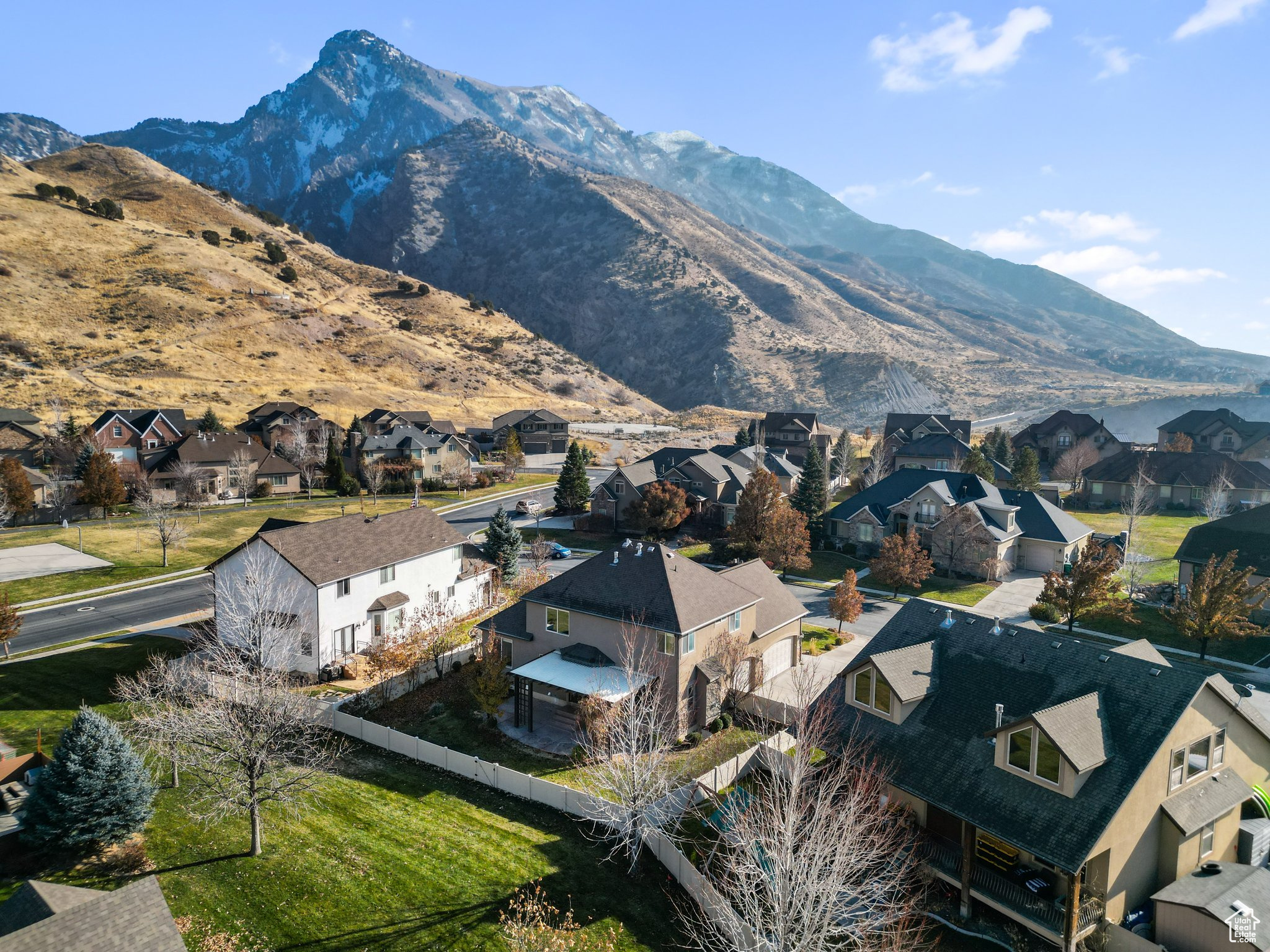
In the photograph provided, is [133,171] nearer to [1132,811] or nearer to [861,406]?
[861,406]

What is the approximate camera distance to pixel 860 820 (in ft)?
64.6

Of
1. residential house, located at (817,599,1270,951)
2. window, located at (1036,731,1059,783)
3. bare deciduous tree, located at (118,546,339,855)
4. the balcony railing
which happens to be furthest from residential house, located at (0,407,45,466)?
window, located at (1036,731,1059,783)

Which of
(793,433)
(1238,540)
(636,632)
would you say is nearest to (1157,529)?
(1238,540)

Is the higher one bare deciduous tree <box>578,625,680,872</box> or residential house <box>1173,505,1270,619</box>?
residential house <box>1173,505,1270,619</box>

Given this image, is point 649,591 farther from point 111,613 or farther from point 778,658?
point 111,613

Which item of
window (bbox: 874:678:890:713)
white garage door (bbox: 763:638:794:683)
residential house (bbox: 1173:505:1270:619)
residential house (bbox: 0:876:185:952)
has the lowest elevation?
white garage door (bbox: 763:638:794:683)

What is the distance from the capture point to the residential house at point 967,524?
53.8m

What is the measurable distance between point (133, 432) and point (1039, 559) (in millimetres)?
99752

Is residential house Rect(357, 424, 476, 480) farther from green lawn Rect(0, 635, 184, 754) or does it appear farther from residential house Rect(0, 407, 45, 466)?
green lawn Rect(0, 635, 184, 754)

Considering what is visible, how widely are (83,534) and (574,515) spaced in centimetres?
4384

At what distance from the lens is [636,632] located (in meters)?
29.4

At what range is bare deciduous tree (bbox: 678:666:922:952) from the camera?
592 inches

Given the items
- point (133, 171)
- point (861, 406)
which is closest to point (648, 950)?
point (861, 406)

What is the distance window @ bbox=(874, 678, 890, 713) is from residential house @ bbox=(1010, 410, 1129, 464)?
83.1m
